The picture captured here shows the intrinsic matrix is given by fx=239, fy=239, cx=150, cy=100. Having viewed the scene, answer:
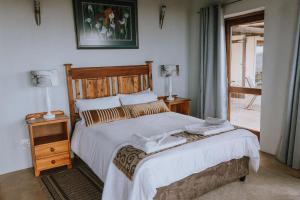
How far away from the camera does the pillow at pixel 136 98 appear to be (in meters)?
3.55

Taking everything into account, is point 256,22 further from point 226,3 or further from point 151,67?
point 151,67

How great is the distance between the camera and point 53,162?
3.05m

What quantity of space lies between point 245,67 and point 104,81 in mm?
2293

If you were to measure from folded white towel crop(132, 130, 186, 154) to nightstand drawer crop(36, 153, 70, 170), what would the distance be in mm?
1329

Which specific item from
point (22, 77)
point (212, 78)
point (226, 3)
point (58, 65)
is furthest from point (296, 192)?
point (22, 77)

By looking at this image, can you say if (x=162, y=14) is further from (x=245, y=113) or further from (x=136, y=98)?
(x=245, y=113)

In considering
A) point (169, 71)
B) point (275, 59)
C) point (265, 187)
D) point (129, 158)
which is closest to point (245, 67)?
point (275, 59)

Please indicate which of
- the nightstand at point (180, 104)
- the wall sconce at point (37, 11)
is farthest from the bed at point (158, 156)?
the wall sconce at point (37, 11)

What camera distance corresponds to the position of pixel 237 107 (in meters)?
4.12

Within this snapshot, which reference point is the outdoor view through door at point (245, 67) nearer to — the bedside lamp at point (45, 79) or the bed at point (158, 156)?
the bed at point (158, 156)

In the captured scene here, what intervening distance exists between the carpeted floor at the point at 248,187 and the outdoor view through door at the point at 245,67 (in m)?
1.07

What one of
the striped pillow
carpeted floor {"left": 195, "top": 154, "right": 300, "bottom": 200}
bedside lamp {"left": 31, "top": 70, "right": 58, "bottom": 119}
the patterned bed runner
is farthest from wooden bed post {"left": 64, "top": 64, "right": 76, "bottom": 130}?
carpeted floor {"left": 195, "top": 154, "right": 300, "bottom": 200}

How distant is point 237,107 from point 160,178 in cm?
264

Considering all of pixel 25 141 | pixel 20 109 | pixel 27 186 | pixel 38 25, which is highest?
pixel 38 25
